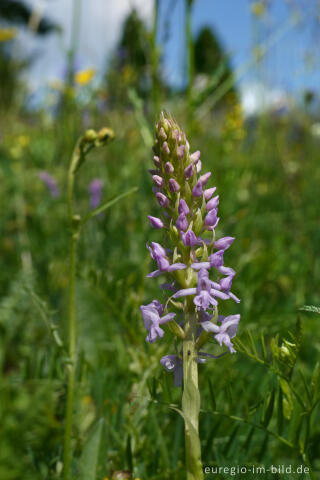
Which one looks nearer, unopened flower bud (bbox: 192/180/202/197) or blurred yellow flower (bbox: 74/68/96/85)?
unopened flower bud (bbox: 192/180/202/197)

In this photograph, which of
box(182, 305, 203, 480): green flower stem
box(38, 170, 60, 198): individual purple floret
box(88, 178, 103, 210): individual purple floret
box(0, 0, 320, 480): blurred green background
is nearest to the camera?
box(182, 305, 203, 480): green flower stem

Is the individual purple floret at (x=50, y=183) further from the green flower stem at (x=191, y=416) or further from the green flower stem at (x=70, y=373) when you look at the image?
the green flower stem at (x=191, y=416)

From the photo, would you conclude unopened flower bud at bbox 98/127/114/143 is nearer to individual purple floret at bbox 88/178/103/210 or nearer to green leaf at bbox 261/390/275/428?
green leaf at bbox 261/390/275/428

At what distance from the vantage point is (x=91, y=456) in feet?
2.62

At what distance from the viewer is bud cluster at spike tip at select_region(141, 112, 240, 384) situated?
67cm

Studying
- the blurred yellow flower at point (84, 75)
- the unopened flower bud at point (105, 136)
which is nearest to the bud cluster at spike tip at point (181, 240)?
the unopened flower bud at point (105, 136)

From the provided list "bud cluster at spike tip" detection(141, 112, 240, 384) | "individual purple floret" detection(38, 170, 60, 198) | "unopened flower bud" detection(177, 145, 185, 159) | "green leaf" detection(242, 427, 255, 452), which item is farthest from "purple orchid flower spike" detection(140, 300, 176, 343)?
"individual purple floret" detection(38, 170, 60, 198)

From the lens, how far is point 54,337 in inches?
36.1

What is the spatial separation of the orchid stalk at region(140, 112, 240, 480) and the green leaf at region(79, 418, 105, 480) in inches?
8.0

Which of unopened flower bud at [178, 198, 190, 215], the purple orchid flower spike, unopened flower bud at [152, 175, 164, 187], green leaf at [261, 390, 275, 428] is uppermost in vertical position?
unopened flower bud at [152, 175, 164, 187]

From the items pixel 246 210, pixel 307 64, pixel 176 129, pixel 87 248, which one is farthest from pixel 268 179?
pixel 176 129

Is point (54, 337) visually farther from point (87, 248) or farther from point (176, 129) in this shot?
point (87, 248)

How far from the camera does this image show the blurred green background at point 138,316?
2.93 ft

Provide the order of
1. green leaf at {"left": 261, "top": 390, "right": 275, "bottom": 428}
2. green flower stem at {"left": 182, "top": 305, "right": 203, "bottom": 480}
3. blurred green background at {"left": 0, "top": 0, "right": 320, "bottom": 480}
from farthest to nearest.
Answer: blurred green background at {"left": 0, "top": 0, "right": 320, "bottom": 480}, green leaf at {"left": 261, "top": 390, "right": 275, "bottom": 428}, green flower stem at {"left": 182, "top": 305, "right": 203, "bottom": 480}
